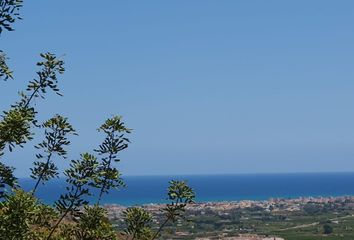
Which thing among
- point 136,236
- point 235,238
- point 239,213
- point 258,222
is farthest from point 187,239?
point 136,236

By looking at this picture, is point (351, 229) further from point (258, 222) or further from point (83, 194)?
point (83, 194)

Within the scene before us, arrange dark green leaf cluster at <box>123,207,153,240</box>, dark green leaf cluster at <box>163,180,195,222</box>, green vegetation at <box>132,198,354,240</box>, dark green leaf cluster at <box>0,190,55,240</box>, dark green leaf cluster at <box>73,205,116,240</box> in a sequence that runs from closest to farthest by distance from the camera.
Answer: dark green leaf cluster at <box>0,190,55,240</box> < dark green leaf cluster at <box>73,205,116,240</box> < dark green leaf cluster at <box>163,180,195,222</box> < dark green leaf cluster at <box>123,207,153,240</box> < green vegetation at <box>132,198,354,240</box>

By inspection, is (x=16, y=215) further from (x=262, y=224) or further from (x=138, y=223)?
(x=262, y=224)

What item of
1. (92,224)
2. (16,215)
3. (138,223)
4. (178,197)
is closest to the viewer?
(16,215)

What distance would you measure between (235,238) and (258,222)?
51.9 m

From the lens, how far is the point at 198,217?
7077 inches

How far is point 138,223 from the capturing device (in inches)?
472

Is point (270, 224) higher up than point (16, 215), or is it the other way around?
point (16, 215)

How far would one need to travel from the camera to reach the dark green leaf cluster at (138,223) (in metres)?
11.9

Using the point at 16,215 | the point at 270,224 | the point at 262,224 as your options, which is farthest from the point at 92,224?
the point at 270,224

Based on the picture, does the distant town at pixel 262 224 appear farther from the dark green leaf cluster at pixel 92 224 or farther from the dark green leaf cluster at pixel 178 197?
the dark green leaf cluster at pixel 92 224

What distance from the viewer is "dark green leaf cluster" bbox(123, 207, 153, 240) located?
11914mm

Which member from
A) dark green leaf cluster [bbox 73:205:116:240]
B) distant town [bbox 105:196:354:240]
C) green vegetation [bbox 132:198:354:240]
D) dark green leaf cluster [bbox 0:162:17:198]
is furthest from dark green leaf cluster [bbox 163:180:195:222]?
green vegetation [bbox 132:198:354:240]

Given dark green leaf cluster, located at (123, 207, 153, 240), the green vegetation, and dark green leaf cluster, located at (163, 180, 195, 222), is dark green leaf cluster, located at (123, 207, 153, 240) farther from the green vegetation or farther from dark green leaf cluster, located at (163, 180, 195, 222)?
the green vegetation
